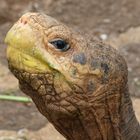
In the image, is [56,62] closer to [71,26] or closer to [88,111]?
[88,111]

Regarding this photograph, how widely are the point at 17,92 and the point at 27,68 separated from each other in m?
1.41

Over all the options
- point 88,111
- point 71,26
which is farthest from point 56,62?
point 71,26

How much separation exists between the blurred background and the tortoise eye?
1.06 meters

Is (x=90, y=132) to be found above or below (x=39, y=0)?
below

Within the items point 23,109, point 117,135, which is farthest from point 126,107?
point 23,109

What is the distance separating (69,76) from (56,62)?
0.07 meters

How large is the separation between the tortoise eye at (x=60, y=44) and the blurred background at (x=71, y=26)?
1.06 meters

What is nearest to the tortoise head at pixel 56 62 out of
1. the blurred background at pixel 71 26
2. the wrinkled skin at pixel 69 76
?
the wrinkled skin at pixel 69 76

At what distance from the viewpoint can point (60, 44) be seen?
2.79 metres

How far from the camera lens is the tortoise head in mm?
2744

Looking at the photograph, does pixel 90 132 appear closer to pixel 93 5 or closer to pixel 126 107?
pixel 126 107

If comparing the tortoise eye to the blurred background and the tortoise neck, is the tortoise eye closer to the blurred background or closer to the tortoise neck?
the tortoise neck

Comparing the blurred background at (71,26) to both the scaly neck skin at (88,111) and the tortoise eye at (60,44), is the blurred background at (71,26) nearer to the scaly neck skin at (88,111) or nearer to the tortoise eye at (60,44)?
the scaly neck skin at (88,111)

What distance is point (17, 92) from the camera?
415 centimetres
